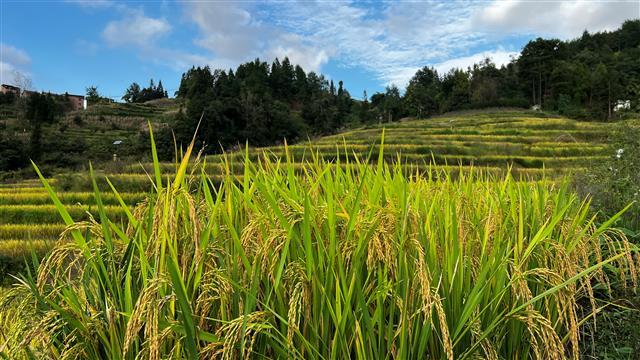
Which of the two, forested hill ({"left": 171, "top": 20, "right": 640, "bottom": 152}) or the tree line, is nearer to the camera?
forested hill ({"left": 171, "top": 20, "right": 640, "bottom": 152})

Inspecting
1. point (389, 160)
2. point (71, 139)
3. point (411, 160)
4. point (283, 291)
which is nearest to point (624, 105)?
point (411, 160)

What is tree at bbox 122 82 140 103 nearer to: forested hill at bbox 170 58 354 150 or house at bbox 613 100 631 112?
forested hill at bbox 170 58 354 150

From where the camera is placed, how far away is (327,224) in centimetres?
168

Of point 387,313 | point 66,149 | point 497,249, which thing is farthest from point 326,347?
point 66,149

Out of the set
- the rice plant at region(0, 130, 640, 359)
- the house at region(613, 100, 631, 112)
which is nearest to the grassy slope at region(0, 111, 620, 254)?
Result: the rice plant at region(0, 130, 640, 359)

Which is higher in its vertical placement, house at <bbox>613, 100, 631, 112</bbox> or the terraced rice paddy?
house at <bbox>613, 100, 631, 112</bbox>

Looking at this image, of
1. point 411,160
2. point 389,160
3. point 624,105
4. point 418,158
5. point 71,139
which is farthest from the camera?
point 71,139

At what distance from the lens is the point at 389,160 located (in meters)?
21.3

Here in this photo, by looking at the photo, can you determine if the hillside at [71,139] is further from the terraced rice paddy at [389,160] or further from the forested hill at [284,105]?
the terraced rice paddy at [389,160]

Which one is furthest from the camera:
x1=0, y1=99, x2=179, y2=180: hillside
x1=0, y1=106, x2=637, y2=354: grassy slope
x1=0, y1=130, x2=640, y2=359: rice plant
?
x1=0, y1=99, x2=179, y2=180: hillside

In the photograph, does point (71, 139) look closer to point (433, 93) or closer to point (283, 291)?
point (283, 291)

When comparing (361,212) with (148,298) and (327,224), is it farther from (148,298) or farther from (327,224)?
(148,298)

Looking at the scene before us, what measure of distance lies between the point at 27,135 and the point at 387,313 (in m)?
59.3

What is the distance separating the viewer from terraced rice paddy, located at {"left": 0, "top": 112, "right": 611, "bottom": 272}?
343 inches
